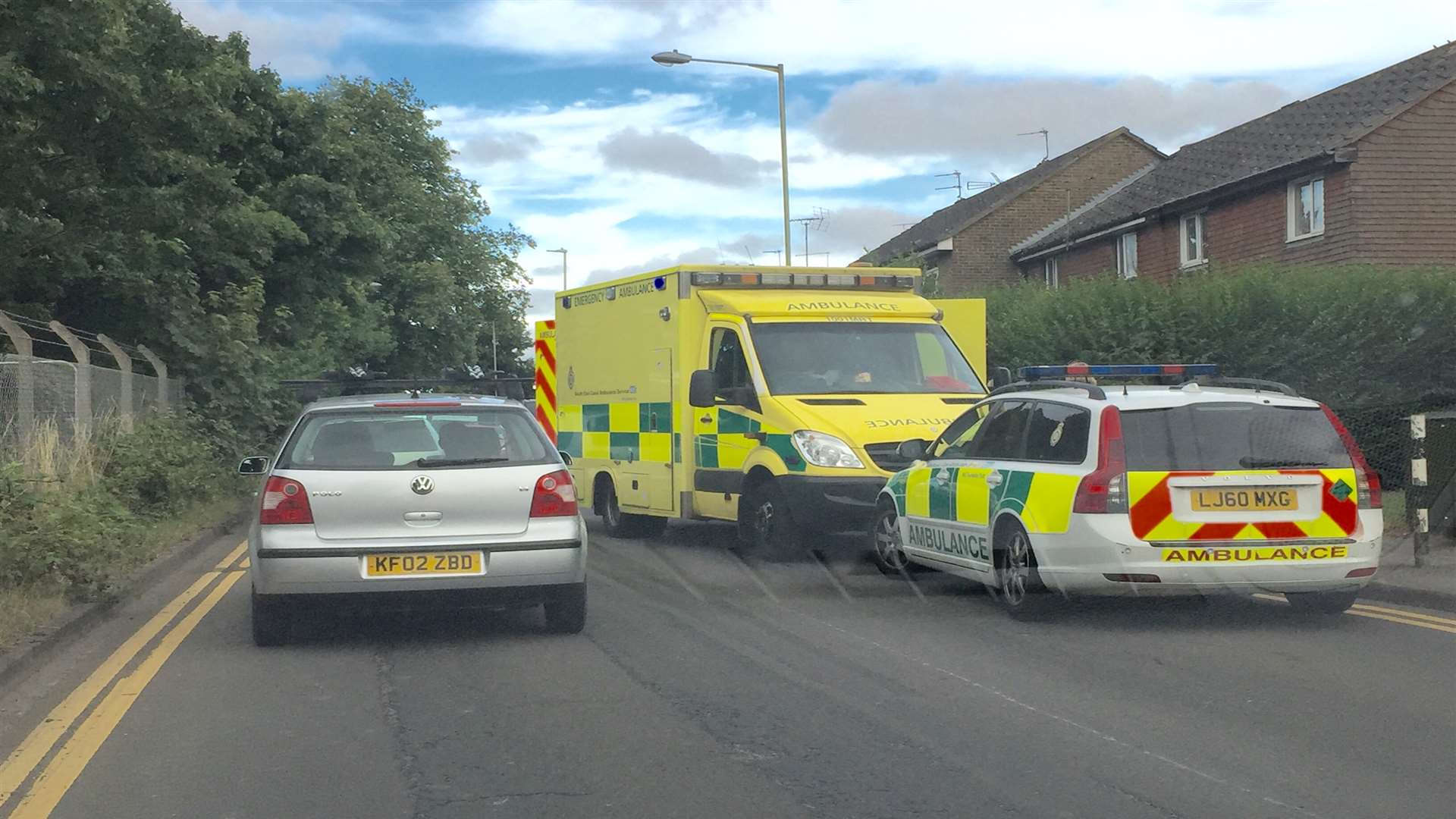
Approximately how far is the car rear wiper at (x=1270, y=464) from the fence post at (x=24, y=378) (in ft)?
36.0

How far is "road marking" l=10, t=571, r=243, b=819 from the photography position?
5.50 metres

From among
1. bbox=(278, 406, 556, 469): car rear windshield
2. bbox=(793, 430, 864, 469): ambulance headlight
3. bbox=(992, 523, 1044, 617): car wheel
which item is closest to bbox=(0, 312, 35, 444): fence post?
bbox=(278, 406, 556, 469): car rear windshield

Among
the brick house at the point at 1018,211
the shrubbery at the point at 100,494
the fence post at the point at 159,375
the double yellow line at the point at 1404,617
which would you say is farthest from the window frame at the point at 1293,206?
the double yellow line at the point at 1404,617

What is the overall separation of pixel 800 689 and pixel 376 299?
49.2 meters

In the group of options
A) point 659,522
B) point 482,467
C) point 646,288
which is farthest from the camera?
point 659,522

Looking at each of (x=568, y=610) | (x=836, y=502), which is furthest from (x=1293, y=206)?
(x=568, y=610)

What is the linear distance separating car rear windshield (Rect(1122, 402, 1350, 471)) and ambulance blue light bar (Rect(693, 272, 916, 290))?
5.85m

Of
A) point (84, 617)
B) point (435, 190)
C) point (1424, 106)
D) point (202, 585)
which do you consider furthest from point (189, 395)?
point (435, 190)

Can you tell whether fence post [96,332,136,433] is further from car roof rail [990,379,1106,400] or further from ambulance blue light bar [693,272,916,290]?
car roof rail [990,379,1106,400]

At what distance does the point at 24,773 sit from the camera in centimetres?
590

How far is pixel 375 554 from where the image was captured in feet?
28.2

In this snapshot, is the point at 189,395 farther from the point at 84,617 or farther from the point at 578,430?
the point at 84,617

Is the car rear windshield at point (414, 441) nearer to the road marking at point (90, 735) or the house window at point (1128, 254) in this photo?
the road marking at point (90, 735)

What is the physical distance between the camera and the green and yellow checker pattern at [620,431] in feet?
48.9
